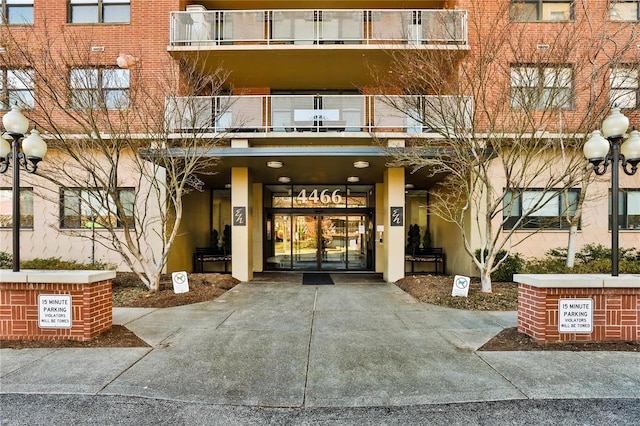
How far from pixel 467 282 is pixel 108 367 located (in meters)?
7.27

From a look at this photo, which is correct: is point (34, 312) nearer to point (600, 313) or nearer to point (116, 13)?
point (600, 313)

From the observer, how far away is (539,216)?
1143cm

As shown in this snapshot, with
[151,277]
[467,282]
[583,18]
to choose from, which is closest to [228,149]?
[151,277]

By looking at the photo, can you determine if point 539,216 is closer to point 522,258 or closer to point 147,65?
point 522,258

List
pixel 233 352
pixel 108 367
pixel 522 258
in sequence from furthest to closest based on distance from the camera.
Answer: pixel 522 258, pixel 233 352, pixel 108 367

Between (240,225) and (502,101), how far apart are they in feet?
28.1

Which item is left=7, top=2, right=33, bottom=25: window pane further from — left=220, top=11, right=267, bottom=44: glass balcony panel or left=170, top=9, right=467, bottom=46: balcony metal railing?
left=220, top=11, right=267, bottom=44: glass balcony panel

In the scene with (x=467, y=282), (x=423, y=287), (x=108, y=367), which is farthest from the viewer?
(x=423, y=287)

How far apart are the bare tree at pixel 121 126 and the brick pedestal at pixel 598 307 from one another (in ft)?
26.4

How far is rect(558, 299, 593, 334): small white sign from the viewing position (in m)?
5.05

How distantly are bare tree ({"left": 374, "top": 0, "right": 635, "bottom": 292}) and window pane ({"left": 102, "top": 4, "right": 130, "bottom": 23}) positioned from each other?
921 centimetres

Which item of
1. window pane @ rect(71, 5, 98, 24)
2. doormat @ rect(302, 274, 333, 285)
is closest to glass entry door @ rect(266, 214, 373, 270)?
doormat @ rect(302, 274, 333, 285)

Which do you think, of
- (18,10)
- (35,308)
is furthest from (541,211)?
(18,10)

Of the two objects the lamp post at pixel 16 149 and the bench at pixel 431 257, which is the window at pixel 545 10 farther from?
the lamp post at pixel 16 149
